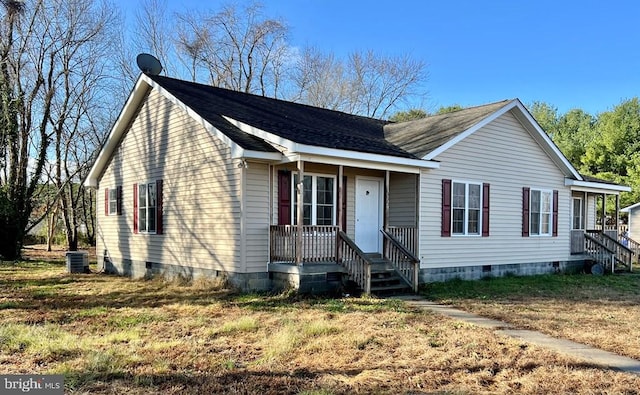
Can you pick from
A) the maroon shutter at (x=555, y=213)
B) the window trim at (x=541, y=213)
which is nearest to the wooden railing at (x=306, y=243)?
the window trim at (x=541, y=213)

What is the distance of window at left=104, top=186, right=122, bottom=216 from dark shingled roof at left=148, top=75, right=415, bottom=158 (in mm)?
4150

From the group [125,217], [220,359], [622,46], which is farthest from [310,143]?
[622,46]

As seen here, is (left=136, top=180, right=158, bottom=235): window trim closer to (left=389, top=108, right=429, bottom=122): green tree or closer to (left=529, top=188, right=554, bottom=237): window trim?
(left=529, top=188, right=554, bottom=237): window trim

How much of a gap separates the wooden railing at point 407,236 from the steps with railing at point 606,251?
27.2ft

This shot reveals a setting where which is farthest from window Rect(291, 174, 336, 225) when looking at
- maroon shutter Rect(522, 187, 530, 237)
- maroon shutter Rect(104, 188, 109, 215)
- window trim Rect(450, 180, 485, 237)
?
maroon shutter Rect(104, 188, 109, 215)

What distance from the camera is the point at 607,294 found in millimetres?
12141

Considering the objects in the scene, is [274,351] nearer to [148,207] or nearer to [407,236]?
[407,236]

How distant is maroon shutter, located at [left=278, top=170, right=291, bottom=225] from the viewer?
11.5 meters

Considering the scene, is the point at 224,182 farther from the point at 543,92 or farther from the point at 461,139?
the point at 543,92

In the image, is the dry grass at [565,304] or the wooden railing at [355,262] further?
the wooden railing at [355,262]

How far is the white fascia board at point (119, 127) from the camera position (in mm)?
14367

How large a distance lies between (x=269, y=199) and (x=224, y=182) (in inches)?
43.2

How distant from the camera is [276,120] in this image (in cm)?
1305

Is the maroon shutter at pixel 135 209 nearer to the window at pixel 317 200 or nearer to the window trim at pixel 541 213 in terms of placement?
the window at pixel 317 200
